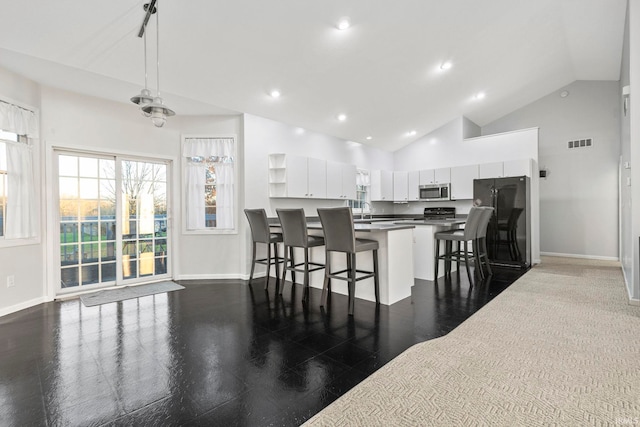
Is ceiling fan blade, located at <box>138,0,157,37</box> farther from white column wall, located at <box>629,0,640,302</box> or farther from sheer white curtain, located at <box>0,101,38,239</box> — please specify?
white column wall, located at <box>629,0,640,302</box>

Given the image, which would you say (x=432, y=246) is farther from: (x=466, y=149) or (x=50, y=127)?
(x=50, y=127)

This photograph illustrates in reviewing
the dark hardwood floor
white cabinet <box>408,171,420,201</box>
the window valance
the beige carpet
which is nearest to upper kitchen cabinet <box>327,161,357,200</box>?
white cabinet <box>408,171,420,201</box>

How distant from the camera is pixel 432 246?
434cm

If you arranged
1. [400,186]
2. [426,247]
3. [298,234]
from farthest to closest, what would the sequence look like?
[400,186] → [426,247] → [298,234]

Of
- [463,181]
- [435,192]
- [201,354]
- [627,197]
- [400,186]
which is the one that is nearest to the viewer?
[201,354]

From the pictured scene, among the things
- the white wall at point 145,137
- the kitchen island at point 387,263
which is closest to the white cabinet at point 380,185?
the white wall at point 145,137

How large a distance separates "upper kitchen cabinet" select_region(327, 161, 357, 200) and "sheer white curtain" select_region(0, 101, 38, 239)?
408cm

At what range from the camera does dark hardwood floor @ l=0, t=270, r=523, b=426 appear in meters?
1.61

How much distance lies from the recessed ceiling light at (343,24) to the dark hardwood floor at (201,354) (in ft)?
9.30

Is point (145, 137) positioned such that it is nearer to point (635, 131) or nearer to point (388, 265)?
point (388, 265)

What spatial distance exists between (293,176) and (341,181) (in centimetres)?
125

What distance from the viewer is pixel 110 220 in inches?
166

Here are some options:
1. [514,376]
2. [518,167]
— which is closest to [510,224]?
[518,167]

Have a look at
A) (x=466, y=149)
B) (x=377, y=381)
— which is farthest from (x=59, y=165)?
(x=466, y=149)
